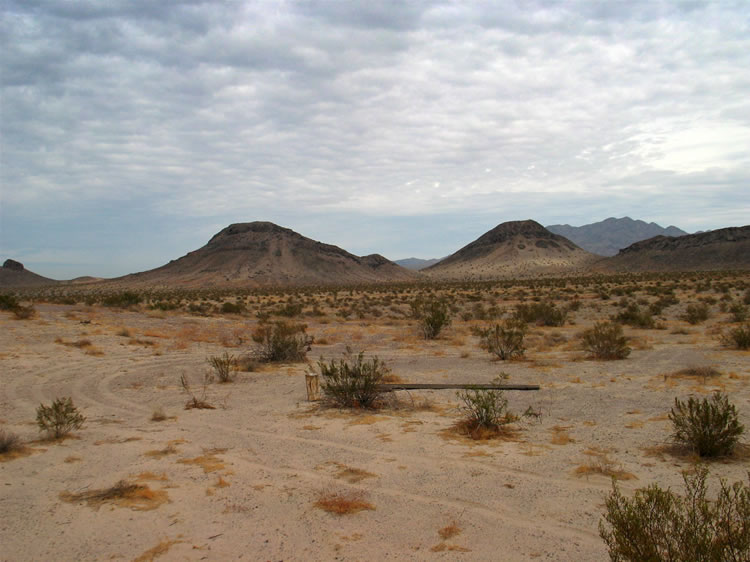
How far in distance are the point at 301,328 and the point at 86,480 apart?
15931mm

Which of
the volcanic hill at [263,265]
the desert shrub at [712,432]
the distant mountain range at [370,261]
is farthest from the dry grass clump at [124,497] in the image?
the volcanic hill at [263,265]

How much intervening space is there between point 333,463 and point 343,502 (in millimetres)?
1333

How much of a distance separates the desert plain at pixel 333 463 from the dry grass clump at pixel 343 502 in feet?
0.11

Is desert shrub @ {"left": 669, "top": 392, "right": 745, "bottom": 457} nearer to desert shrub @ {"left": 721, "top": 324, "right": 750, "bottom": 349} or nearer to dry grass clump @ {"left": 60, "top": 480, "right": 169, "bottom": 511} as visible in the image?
dry grass clump @ {"left": 60, "top": 480, "right": 169, "bottom": 511}

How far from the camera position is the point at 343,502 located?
5.62 metres

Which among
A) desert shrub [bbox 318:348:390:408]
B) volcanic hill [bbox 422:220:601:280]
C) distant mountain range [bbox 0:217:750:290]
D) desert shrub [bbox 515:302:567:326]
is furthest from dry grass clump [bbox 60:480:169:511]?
volcanic hill [bbox 422:220:601:280]

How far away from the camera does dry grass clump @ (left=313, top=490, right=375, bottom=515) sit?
18.0 feet

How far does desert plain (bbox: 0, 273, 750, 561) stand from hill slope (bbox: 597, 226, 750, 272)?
96.6m

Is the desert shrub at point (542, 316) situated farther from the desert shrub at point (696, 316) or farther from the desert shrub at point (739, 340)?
the desert shrub at point (739, 340)

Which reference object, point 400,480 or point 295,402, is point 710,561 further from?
point 295,402

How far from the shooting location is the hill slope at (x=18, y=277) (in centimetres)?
13582

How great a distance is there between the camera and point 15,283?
137 m

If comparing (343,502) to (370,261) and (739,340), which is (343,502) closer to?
(739,340)

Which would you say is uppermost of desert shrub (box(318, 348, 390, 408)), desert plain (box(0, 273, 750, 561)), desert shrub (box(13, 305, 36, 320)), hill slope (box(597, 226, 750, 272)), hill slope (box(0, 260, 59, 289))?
hill slope (box(0, 260, 59, 289))
